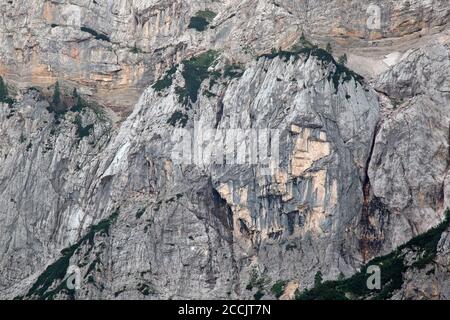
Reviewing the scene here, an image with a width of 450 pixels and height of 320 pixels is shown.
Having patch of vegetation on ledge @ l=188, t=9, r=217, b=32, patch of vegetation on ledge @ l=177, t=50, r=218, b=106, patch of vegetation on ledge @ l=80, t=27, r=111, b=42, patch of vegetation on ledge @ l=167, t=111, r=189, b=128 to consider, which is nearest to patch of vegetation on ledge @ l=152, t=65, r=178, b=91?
patch of vegetation on ledge @ l=177, t=50, r=218, b=106

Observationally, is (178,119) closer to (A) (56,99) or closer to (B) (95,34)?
(A) (56,99)

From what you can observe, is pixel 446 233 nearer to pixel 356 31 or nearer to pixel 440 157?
pixel 440 157

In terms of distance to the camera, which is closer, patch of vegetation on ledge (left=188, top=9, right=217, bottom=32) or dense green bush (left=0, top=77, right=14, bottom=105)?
dense green bush (left=0, top=77, right=14, bottom=105)

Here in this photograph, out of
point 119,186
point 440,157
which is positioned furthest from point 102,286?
point 440,157

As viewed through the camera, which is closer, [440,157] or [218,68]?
[440,157]

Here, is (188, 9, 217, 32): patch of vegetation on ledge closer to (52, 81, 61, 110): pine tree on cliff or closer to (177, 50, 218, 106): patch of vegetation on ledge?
(177, 50, 218, 106): patch of vegetation on ledge

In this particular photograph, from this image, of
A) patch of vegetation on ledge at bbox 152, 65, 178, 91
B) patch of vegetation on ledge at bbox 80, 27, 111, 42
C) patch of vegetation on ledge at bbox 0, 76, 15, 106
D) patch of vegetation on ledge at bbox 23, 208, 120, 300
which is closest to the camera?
patch of vegetation on ledge at bbox 23, 208, 120, 300
